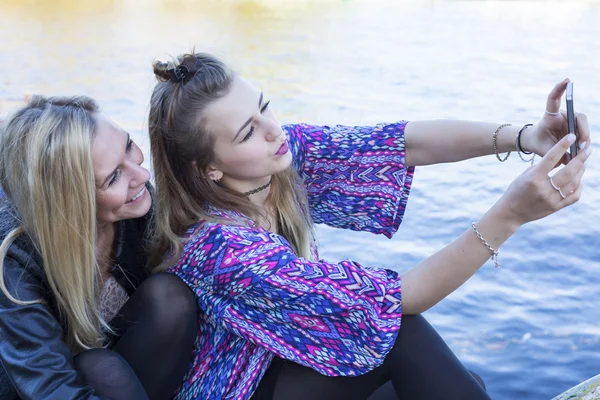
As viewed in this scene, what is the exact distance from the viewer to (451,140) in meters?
1.84

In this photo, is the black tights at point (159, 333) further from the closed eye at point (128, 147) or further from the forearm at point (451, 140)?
the forearm at point (451, 140)

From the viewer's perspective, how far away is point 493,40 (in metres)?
7.00

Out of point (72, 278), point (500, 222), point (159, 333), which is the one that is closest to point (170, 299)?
point (159, 333)

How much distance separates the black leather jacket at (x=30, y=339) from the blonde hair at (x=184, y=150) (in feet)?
0.85

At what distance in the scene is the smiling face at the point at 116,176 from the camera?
1.61 metres

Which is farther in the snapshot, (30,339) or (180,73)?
(180,73)

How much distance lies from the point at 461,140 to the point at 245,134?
0.48 m

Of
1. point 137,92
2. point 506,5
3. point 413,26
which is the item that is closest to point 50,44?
point 137,92

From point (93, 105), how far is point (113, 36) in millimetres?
5657

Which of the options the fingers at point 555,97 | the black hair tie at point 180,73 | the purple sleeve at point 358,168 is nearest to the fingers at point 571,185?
the fingers at point 555,97

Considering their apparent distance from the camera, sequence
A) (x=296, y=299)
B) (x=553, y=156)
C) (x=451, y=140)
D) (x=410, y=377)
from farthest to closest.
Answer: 1. (x=451, y=140)
2. (x=410, y=377)
3. (x=296, y=299)
4. (x=553, y=156)

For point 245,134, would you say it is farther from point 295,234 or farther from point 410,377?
point 410,377

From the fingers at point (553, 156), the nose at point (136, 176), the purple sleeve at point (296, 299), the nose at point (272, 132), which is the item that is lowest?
the purple sleeve at point (296, 299)

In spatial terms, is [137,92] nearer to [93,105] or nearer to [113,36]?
[113,36]
